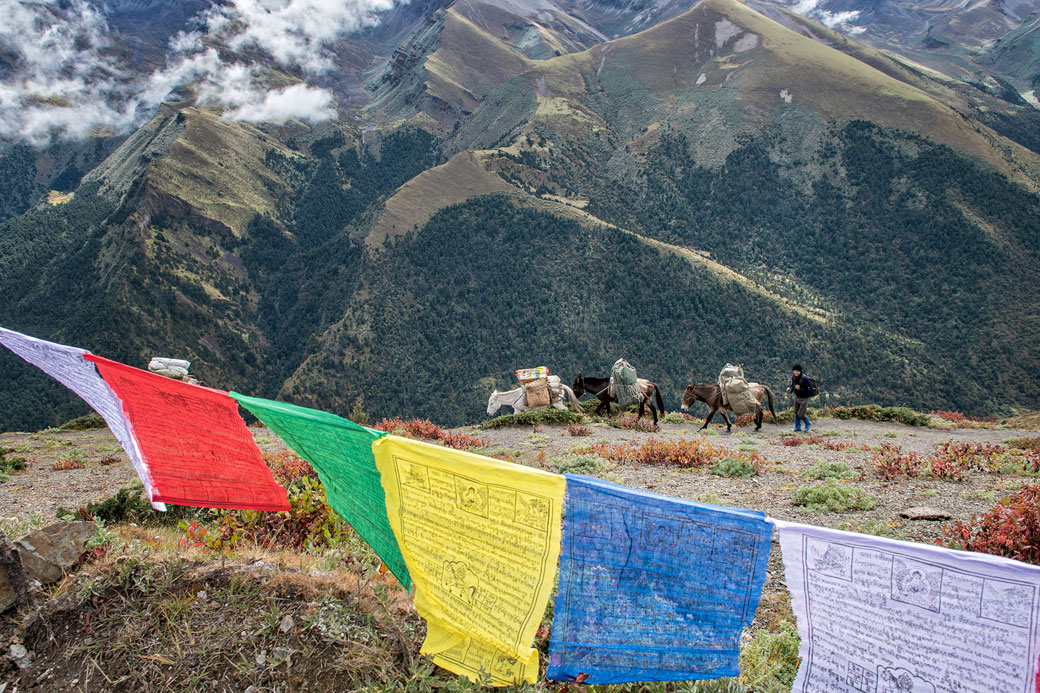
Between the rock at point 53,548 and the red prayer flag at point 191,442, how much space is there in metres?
0.68

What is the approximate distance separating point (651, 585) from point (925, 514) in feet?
18.7

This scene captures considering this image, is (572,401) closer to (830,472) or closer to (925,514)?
(830,472)

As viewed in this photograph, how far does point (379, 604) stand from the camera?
385cm

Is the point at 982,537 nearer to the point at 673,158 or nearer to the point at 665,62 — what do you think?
the point at 673,158

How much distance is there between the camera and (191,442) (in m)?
4.99

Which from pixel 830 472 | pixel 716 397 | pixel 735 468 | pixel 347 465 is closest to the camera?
pixel 347 465

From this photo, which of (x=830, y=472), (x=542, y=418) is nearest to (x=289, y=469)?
(x=830, y=472)

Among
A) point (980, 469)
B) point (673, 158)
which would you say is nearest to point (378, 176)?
point (673, 158)

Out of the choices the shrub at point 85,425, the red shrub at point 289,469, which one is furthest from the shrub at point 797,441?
the shrub at point 85,425

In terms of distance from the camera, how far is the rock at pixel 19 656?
11.2 feet

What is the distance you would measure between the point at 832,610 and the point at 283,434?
4115 millimetres

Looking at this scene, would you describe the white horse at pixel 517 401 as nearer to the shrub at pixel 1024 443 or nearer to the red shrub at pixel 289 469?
the red shrub at pixel 289 469

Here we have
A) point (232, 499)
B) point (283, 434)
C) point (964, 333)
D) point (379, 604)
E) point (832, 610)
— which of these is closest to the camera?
point (832, 610)

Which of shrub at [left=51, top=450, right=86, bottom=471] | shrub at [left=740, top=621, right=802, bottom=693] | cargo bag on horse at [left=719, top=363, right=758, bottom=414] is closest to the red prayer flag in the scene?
shrub at [left=740, top=621, right=802, bottom=693]
